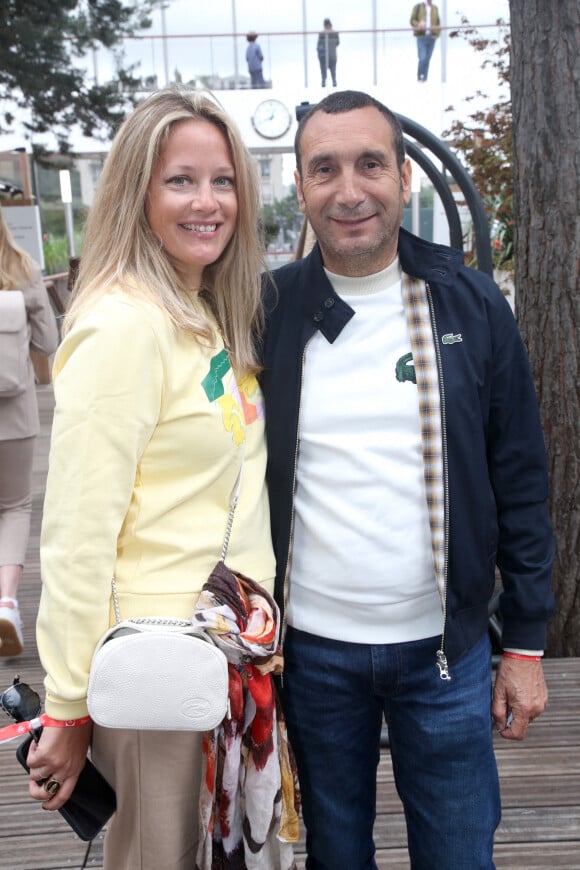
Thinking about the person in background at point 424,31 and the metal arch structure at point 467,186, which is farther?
the person in background at point 424,31

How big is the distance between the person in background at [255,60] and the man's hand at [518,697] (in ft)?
71.0

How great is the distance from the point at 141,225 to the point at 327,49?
21.6m

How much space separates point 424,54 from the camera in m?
21.0

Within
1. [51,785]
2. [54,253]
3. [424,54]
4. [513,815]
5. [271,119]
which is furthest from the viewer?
[271,119]

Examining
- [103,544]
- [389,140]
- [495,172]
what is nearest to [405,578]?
[103,544]

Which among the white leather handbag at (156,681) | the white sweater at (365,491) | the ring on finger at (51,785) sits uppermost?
the white sweater at (365,491)

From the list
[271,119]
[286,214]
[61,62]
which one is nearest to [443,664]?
[61,62]

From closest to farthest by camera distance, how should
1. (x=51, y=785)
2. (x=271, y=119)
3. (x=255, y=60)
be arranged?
(x=51, y=785)
(x=255, y=60)
(x=271, y=119)

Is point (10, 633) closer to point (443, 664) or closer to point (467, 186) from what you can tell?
point (443, 664)

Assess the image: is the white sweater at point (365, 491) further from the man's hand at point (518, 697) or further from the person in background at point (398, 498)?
the man's hand at point (518, 697)

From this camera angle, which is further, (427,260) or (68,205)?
(68,205)

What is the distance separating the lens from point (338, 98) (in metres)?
1.74

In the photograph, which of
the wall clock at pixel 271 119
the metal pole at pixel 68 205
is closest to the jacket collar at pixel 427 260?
the metal pole at pixel 68 205

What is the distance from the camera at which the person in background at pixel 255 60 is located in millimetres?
21062
